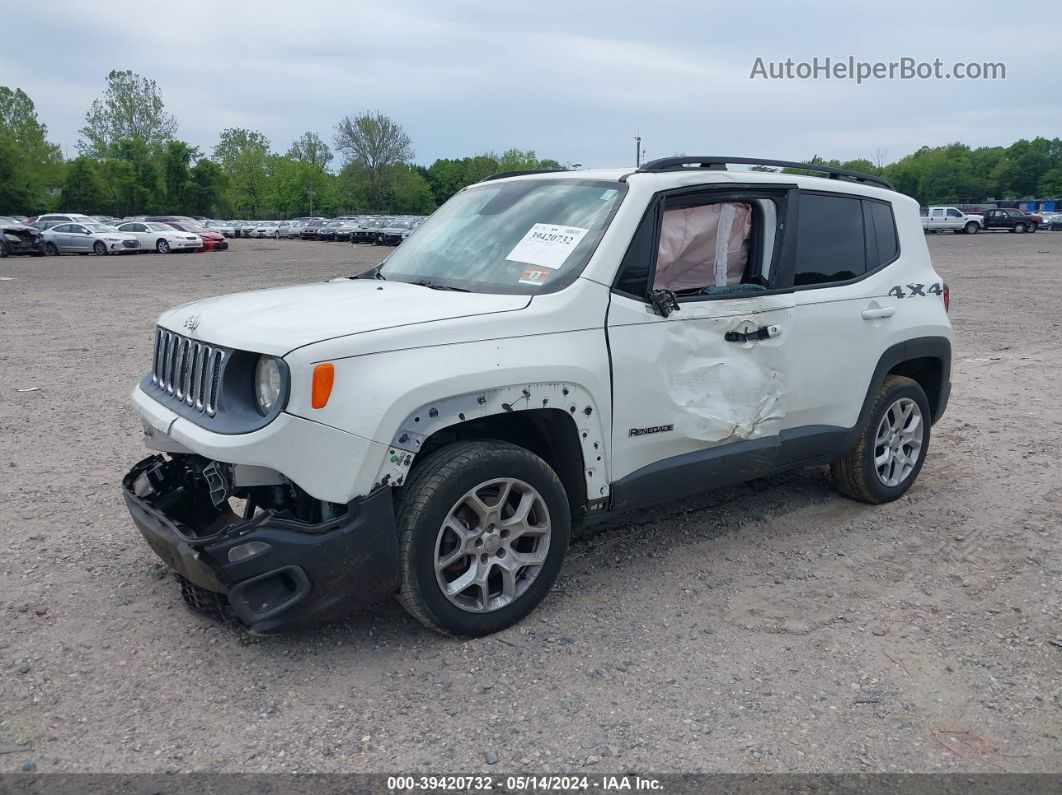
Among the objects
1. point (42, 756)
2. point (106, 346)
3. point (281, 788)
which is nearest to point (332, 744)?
point (281, 788)

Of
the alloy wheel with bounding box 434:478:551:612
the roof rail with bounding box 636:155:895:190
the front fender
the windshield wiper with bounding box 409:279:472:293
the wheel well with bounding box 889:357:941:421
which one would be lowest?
the alloy wheel with bounding box 434:478:551:612

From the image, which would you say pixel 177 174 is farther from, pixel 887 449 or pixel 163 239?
pixel 887 449

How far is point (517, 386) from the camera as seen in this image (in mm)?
3605

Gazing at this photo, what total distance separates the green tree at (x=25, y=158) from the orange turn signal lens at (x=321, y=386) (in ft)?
241

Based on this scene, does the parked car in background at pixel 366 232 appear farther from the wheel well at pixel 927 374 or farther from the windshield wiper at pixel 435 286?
the windshield wiper at pixel 435 286

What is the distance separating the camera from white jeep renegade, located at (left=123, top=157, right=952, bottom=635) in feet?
10.8

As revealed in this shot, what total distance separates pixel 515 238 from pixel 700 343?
3.42ft

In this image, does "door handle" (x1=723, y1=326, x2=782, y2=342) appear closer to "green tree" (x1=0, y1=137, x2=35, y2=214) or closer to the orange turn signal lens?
the orange turn signal lens

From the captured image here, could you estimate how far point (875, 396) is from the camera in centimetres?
520

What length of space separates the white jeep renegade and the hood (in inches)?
0.7

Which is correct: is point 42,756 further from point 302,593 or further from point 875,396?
point 875,396

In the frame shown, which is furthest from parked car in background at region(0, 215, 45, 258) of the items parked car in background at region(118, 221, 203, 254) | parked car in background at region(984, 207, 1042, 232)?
parked car in background at region(984, 207, 1042, 232)

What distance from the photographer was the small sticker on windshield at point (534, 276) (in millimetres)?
3969

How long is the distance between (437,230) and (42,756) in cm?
312
